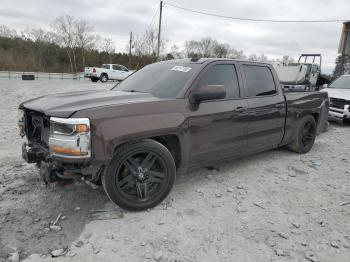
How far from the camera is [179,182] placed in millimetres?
4070

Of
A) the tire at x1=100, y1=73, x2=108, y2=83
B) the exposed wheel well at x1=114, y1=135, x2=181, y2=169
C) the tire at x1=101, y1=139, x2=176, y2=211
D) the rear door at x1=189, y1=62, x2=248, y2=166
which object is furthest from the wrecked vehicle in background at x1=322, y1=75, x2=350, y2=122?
the tire at x1=100, y1=73, x2=108, y2=83

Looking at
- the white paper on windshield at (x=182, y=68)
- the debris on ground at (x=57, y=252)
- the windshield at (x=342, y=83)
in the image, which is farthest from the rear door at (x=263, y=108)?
the windshield at (x=342, y=83)

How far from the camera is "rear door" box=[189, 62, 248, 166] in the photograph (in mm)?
3568

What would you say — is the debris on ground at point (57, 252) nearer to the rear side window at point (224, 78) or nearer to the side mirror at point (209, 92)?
the side mirror at point (209, 92)

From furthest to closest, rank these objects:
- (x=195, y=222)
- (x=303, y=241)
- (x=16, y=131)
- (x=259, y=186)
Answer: (x=16, y=131) → (x=259, y=186) → (x=195, y=222) → (x=303, y=241)

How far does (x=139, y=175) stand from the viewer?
10.4ft

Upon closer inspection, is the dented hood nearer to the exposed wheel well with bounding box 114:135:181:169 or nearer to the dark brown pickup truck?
the dark brown pickup truck

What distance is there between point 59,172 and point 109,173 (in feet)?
1.59

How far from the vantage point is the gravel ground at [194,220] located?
262 centimetres

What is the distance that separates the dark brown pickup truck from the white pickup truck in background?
23226 mm

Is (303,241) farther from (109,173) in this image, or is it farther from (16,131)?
(16,131)

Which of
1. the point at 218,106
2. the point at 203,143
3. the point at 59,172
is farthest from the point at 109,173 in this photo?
the point at 218,106

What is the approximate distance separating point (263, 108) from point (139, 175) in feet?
7.49

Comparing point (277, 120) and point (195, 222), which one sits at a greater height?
point (277, 120)
